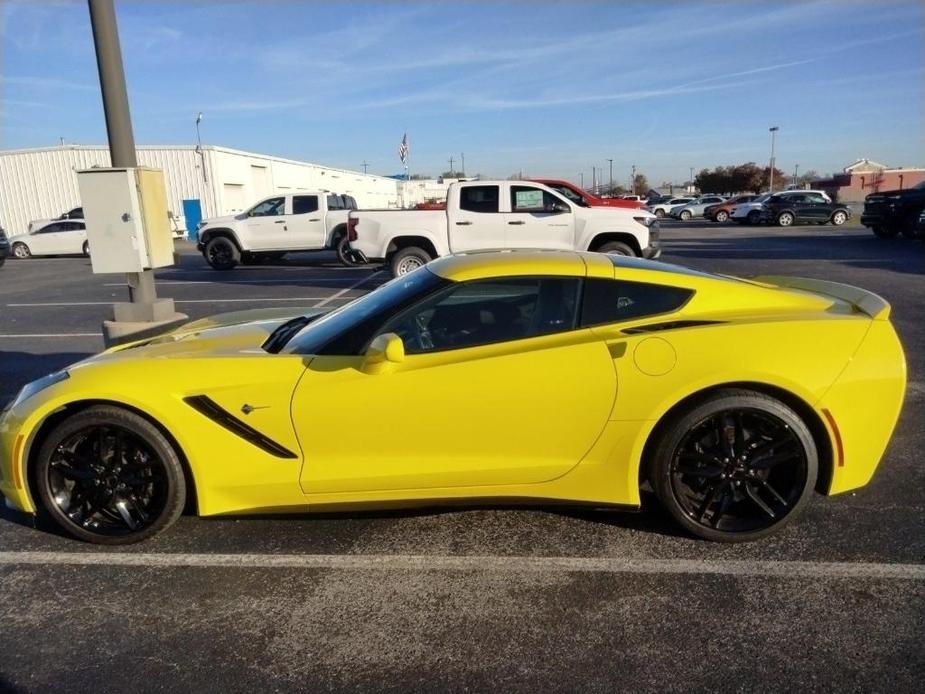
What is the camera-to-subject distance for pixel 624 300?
323cm

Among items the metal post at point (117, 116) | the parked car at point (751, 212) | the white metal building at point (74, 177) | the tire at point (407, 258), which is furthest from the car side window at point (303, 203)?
the parked car at point (751, 212)

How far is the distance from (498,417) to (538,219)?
914cm

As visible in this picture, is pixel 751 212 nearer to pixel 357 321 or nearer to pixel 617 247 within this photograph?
pixel 617 247

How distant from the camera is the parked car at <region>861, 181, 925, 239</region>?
2109 cm

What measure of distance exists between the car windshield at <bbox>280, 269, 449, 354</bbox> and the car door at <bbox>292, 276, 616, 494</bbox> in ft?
0.37

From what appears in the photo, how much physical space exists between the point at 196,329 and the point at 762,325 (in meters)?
3.26

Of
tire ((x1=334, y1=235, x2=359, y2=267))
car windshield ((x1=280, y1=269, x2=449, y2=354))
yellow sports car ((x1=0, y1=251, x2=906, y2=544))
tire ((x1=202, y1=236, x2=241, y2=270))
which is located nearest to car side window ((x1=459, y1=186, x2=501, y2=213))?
tire ((x1=334, y1=235, x2=359, y2=267))

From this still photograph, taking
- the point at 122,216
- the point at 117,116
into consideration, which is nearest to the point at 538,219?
the point at 117,116

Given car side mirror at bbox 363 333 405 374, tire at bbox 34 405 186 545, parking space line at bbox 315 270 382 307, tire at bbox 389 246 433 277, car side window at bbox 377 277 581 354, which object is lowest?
parking space line at bbox 315 270 382 307

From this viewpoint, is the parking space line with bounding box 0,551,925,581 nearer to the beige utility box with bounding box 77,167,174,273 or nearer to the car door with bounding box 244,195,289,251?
the beige utility box with bounding box 77,167,174,273

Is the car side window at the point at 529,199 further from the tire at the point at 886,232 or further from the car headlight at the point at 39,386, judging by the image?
the tire at the point at 886,232

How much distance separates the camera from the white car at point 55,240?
24.2 meters

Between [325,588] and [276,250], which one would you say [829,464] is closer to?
[325,588]

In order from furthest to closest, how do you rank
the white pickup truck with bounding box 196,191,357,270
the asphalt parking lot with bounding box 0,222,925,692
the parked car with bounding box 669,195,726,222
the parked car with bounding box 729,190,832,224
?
the parked car with bounding box 669,195,726,222, the parked car with bounding box 729,190,832,224, the white pickup truck with bounding box 196,191,357,270, the asphalt parking lot with bounding box 0,222,925,692
